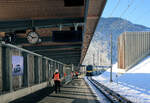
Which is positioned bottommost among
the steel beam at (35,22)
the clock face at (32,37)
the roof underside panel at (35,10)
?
the clock face at (32,37)

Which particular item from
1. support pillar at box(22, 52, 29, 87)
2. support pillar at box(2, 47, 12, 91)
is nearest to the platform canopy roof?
support pillar at box(22, 52, 29, 87)

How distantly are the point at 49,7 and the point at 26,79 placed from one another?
6.18m

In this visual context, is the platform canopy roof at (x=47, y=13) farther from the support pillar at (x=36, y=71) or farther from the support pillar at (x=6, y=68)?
the support pillar at (x=36, y=71)

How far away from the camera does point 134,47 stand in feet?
175

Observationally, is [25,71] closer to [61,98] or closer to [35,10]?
[61,98]

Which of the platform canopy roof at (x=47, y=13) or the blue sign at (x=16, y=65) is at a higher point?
the platform canopy roof at (x=47, y=13)

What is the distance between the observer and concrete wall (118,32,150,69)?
5306 cm

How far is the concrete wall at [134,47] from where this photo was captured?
53.1 meters

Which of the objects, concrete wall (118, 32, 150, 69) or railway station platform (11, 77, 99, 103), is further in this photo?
concrete wall (118, 32, 150, 69)

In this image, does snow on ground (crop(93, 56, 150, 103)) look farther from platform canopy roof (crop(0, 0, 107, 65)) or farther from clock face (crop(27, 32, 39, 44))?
clock face (crop(27, 32, 39, 44))

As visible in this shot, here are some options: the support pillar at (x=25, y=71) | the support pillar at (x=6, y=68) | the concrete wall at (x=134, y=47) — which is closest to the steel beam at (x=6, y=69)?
the support pillar at (x=6, y=68)

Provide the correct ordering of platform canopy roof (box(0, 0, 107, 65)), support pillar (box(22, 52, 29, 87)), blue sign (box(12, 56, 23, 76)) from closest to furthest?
platform canopy roof (box(0, 0, 107, 65))
blue sign (box(12, 56, 23, 76))
support pillar (box(22, 52, 29, 87))

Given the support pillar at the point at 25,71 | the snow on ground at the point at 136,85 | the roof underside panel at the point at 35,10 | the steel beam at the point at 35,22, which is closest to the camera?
the roof underside panel at the point at 35,10

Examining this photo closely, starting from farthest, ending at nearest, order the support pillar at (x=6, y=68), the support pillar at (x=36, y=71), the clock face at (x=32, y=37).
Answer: the support pillar at (x=36, y=71) → the clock face at (x=32, y=37) → the support pillar at (x=6, y=68)
